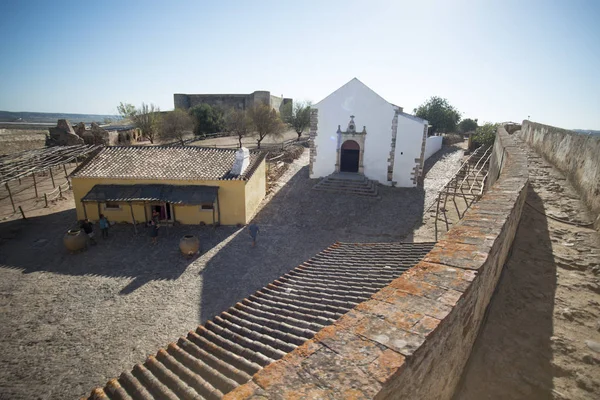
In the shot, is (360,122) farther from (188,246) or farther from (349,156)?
(188,246)

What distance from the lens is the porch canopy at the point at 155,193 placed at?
524 inches

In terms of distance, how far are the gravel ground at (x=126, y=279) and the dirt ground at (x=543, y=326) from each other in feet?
23.9

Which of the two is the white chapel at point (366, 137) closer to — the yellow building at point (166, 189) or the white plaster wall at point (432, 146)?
the yellow building at point (166, 189)

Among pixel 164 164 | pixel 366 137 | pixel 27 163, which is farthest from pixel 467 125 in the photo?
pixel 27 163

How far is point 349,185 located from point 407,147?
4.21m

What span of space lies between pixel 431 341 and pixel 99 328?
8.97 m

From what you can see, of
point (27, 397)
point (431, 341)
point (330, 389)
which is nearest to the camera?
point (330, 389)

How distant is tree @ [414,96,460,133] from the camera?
121ft

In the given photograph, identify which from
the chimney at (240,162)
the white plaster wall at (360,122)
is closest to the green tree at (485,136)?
the white plaster wall at (360,122)

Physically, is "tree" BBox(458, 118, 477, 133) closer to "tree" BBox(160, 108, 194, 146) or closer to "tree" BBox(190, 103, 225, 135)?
"tree" BBox(190, 103, 225, 135)

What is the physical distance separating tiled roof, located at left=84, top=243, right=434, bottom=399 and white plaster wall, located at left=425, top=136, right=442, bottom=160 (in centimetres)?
2244

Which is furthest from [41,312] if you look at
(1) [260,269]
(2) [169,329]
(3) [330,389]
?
(3) [330,389]

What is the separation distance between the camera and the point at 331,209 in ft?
53.3

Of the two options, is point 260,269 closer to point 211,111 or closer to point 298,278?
point 298,278
